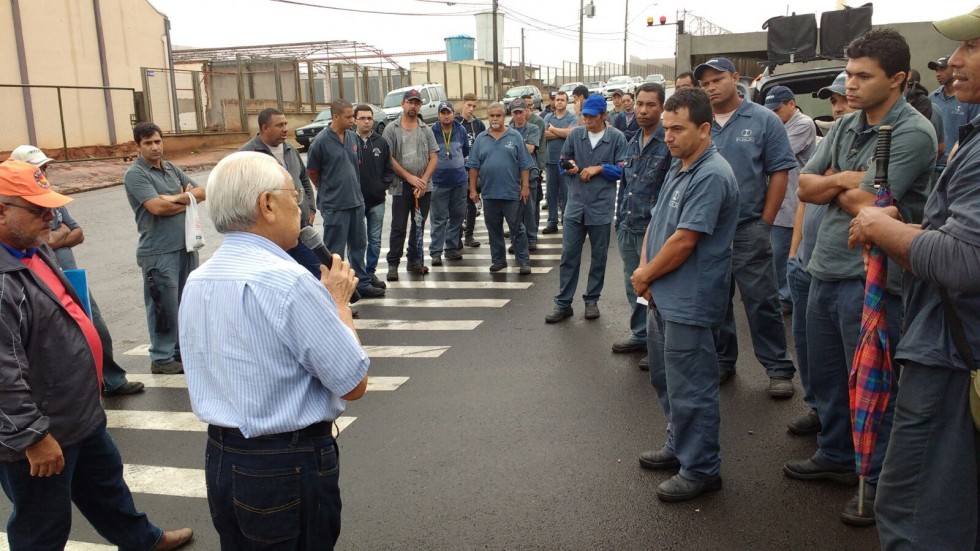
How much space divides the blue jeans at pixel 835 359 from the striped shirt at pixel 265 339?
249 centimetres

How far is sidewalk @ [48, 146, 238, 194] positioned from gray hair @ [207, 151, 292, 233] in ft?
57.1

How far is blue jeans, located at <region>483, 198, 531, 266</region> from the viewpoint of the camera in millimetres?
9641

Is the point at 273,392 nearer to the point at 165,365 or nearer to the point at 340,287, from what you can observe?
the point at 340,287

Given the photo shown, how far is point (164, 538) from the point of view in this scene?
12.1ft

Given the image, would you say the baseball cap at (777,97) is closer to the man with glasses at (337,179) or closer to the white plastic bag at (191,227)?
the man with glasses at (337,179)

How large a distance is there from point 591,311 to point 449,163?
11.7 feet

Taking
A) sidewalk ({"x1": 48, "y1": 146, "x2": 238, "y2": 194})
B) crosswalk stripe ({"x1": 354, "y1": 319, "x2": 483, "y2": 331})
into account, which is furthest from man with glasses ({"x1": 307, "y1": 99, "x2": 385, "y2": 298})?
sidewalk ({"x1": 48, "y1": 146, "x2": 238, "y2": 194})

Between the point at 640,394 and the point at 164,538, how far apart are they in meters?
3.25

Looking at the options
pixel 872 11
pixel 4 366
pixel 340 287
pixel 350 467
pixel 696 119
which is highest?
pixel 872 11

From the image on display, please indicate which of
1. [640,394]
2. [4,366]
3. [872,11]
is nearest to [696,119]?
[640,394]

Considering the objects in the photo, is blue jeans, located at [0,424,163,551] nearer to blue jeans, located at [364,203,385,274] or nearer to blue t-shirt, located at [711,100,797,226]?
blue t-shirt, located at [711,100,797,226]

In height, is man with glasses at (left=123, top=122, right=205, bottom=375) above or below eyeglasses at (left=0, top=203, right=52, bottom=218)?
below

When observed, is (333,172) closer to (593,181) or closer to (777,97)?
(593,181)

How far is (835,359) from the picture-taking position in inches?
153
